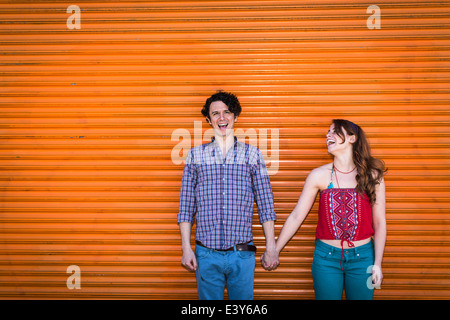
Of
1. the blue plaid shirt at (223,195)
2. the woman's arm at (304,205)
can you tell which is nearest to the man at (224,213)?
the blue plaid shirt at (223,195)

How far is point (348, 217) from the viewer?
8.71 ft

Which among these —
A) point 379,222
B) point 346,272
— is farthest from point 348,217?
point 346,272

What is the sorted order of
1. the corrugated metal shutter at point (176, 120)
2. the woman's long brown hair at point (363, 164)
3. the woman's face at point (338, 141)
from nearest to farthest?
the woman's long brown hair at point (363, 164) < the woman's face at point (338, 141) < the corrugated metal shutter at point (176, 120)

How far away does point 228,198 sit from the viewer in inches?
108

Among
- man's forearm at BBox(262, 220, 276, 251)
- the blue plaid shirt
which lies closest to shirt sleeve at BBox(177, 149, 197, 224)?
the blue plaid shirt

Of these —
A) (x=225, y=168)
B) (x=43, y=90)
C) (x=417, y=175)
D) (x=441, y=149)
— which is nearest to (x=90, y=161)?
(x=43, y=90)

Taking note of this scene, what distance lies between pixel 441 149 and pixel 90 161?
4.14 metres

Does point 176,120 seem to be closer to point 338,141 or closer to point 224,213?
point 224,213

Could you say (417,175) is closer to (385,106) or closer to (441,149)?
(441,149)

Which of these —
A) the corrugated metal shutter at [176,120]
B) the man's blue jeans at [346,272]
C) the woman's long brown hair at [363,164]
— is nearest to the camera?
the man's blue jeans at [346,272]

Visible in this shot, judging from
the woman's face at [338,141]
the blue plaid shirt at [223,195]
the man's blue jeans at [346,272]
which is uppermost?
the woman's face at [338,141]

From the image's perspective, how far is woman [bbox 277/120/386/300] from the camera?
262 cm

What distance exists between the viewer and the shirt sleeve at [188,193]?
8.94ft

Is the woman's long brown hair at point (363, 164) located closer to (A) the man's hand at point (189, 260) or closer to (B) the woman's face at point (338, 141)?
(B) the woman's face at point (338, 141)
